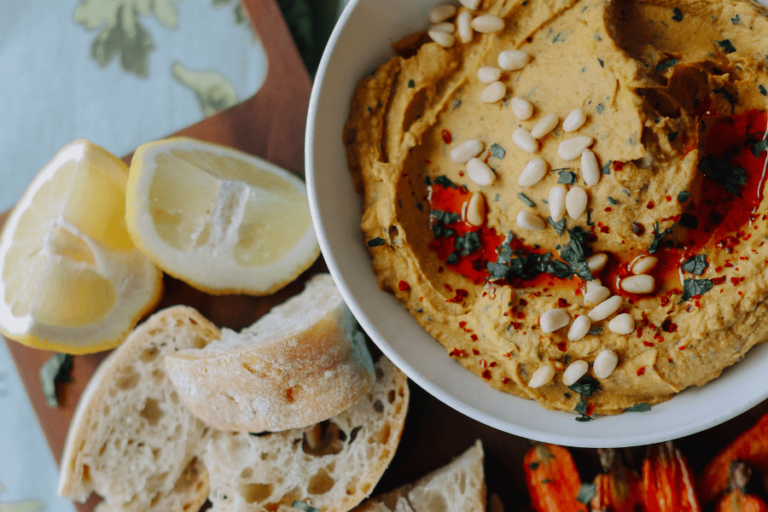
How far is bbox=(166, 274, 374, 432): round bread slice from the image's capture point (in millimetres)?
2436

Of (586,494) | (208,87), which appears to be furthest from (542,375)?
(208,87)

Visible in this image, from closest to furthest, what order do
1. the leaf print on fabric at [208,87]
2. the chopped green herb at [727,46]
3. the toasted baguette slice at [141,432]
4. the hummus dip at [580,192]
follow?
the hummus dip at [580,192], the chopped green herb at [727,46], the toasted baguette slice at [141,432], the leaf print on fabric at [208,87]

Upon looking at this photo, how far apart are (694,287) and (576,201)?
47 cm

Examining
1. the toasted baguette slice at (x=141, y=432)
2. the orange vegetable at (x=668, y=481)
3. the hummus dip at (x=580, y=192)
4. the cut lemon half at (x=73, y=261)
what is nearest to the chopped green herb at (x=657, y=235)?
the hummus dip at (x=580, y=192)

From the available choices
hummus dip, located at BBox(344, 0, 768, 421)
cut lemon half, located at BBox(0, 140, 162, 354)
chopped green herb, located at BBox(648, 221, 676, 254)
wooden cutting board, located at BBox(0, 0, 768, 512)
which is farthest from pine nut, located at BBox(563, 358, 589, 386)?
cut lemon half, located at BBox(0, 140, 162, 354)

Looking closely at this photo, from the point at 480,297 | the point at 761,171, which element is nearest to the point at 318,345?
the point at 480,297

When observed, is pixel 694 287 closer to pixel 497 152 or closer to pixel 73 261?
pixel 497 152

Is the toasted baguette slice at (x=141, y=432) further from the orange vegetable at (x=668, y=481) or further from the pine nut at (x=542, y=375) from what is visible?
the orange vegetable at (x=668, y=481)

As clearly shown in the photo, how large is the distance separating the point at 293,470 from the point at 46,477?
1439mm

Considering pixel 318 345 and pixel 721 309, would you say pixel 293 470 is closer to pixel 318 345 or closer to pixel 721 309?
pixel 318 345

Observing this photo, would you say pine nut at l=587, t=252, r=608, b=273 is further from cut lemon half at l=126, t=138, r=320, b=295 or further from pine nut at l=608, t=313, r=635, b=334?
cut lemon half at l=126, t=138, r=320, b=295

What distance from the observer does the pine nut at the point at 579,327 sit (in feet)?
6.50

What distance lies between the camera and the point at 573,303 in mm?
2035

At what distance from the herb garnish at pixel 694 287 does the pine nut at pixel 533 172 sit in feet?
1.94
